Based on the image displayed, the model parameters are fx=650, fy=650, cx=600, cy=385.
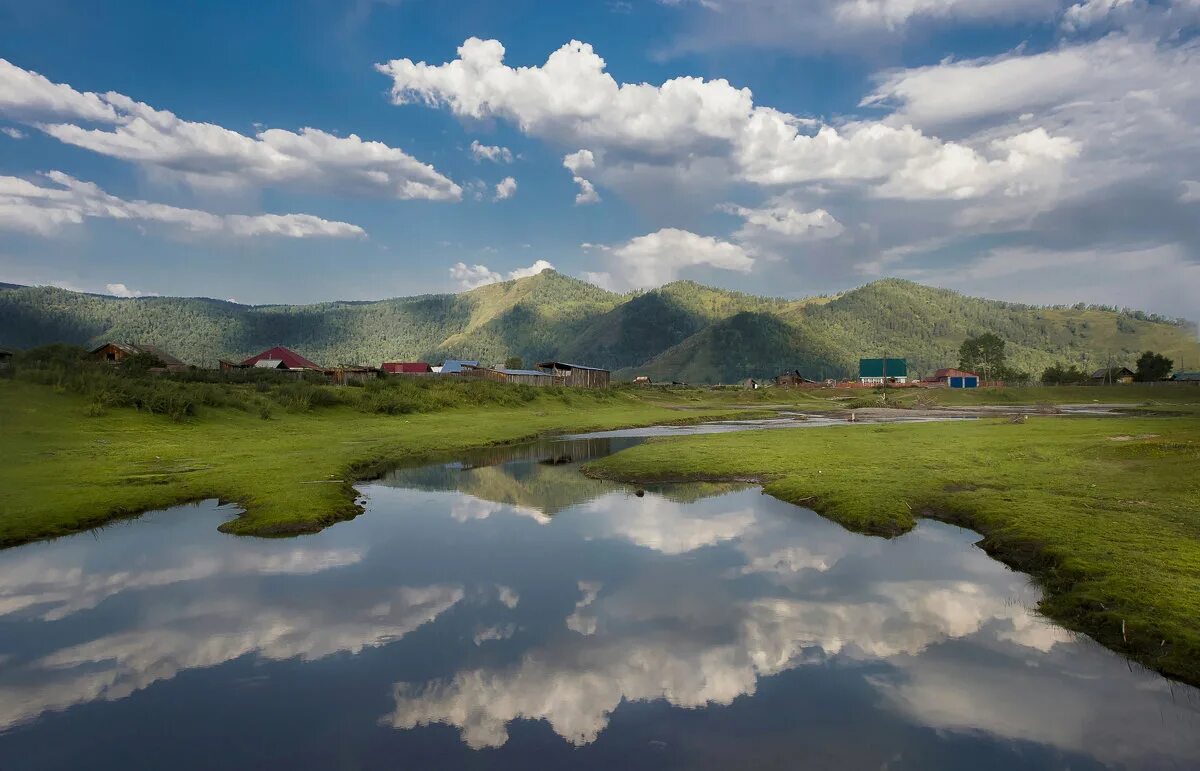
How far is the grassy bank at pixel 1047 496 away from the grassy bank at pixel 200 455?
1563 cm

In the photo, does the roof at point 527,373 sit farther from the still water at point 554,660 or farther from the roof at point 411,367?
the still water at point 554,660

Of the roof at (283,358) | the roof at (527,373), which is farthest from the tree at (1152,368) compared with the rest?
the roof at (283,358)

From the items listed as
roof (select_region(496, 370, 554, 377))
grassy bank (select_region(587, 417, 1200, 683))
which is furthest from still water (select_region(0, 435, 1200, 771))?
roof (select_region(496, 370, 554, 377))

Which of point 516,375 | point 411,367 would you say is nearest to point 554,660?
point 516,375

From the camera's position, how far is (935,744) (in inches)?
406

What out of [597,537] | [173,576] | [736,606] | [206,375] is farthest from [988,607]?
[206,375]

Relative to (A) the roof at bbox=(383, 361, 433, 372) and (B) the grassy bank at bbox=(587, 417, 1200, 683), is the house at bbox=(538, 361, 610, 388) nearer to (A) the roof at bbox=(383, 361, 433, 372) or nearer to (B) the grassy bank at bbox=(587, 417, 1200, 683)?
(A) the roof at bbox=(383, 361, 433, 372)

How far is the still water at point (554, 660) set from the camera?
33.6 ft

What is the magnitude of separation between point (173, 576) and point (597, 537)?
42.4ft

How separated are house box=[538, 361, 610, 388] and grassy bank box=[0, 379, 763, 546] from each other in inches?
3161

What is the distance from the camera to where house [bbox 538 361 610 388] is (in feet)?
488

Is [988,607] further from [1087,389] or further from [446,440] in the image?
[1087,389]

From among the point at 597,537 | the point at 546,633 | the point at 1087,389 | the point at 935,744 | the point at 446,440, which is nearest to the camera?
the point at 935,744

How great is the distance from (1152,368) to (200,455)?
722ft
